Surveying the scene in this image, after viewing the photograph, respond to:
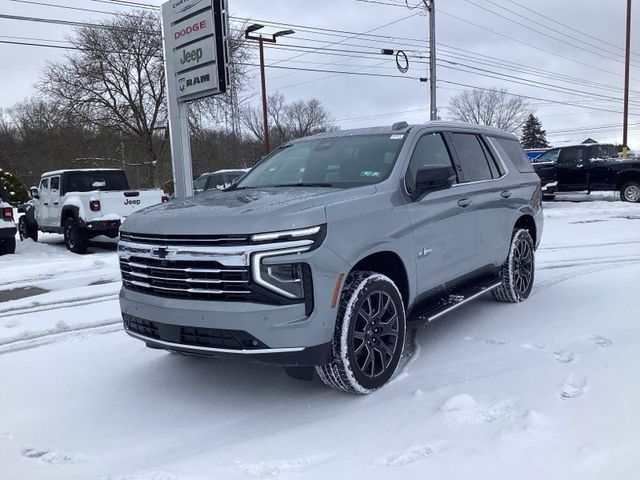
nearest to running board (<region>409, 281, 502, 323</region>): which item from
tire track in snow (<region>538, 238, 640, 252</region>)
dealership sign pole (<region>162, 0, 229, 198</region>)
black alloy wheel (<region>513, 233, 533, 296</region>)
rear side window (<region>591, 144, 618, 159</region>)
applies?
black alloy wheel (<region>513, 233, 533, 296</region>)

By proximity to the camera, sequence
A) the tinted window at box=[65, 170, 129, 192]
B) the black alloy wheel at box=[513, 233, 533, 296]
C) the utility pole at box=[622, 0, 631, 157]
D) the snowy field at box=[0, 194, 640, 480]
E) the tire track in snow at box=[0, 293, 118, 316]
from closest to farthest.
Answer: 1. the snowy field at box=[0, 194, 640, 480]
2. the black alloy wheel at box=[513, 233, 533, 296]
3. the tire track in snow at box=[0, 293, 118, 316]
4. the tinted window at box=[65, 170, 129, 192]
5. the utility pole at box=[622, 0, 631, 157]

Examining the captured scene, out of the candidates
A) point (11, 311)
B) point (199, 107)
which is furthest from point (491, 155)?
point (199, 107)

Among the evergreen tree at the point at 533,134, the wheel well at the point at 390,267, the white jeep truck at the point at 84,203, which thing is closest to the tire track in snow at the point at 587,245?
the wheel well at the point at 390,267

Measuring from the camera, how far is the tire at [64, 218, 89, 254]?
12.4m

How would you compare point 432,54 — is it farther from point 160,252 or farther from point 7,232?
point 160,252

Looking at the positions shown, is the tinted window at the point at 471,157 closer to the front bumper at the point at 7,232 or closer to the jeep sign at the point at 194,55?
the jeep sign at the point at 194,55

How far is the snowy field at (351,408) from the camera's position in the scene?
2.90m

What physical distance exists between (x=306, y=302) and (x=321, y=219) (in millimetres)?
510

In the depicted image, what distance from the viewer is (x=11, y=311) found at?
21.8 feet

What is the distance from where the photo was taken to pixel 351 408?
3.61 meters

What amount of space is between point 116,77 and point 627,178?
24.7 m

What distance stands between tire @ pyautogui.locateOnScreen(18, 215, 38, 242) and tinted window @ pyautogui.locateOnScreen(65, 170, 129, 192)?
2964 millimetres

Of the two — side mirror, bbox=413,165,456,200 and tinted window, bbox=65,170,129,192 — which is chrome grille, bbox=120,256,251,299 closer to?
side mirror, bbox=413,165,456,200

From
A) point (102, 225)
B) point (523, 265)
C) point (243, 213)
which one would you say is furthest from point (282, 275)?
point (102, 225)
